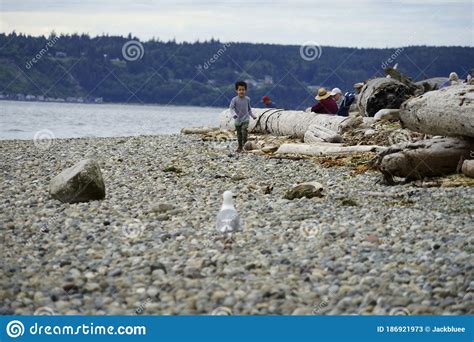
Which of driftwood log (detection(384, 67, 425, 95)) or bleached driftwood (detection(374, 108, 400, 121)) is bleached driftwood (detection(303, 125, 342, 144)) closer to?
bleached driftwood (detection(374, 108, 400, 121))

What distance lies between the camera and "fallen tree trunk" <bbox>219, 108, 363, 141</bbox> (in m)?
22.5

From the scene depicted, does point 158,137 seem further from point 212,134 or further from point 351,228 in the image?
point 351,228

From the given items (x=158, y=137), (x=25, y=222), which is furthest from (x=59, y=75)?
(x=25, y=222)

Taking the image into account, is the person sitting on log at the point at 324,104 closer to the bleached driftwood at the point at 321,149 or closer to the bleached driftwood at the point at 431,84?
the bleached driftwood at the point at 431,84

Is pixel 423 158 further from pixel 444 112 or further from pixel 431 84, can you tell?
pixel 431 84

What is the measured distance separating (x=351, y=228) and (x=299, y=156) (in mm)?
8930

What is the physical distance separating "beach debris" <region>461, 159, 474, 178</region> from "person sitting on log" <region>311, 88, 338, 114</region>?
11.1 metres

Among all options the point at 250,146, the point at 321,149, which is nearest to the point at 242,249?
the point at 321,149

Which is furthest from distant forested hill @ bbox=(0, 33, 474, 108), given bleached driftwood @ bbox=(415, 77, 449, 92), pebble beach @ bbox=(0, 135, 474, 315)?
pebble beach @ bbox=(0, 135, 474, 315)

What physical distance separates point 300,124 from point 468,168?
31.5 ft

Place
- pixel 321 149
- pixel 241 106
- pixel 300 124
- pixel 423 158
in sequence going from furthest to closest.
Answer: pixel 300 124 → pixel 241 106 → pixel 321 149 → pixel 423 158

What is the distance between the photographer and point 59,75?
3698 inches

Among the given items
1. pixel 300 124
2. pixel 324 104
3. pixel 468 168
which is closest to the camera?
pixel 468 168

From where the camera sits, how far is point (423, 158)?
1557 cm
